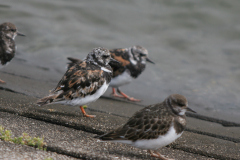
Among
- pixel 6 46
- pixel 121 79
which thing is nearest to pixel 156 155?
pixel 121 79

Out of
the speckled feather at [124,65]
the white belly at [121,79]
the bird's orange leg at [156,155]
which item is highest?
the speckled feather at [124,65]

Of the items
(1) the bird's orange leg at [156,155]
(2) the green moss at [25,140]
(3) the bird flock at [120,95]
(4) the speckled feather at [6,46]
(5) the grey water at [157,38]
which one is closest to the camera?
(2) the green moss at [25,140]

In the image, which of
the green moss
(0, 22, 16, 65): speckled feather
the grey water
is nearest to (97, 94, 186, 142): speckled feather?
the green moss

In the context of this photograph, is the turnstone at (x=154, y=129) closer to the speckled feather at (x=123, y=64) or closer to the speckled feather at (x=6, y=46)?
the speckled feather at (x=123, y=64)

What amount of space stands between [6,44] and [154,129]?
3438 mm

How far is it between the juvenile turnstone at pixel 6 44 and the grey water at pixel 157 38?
1.40 metres

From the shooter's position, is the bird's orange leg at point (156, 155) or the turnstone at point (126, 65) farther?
the turnstone at point (126, 65)

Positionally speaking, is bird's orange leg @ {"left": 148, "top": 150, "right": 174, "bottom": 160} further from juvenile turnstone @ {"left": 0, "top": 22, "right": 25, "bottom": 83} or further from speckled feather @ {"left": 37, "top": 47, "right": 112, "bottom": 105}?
juvenile turnstone @ {"left": 0, "top": 22, "right": 25, "bottom": 83}

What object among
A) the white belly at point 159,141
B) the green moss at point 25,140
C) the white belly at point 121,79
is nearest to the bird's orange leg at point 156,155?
the white belly at point 159,141

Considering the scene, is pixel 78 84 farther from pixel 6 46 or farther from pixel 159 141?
pixel 6 46

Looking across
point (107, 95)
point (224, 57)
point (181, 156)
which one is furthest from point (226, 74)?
point (181, 156)

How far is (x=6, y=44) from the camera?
4.95 metres

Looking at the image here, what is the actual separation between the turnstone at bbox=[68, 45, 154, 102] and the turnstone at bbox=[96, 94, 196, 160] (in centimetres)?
236

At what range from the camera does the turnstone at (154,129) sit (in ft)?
8.29
